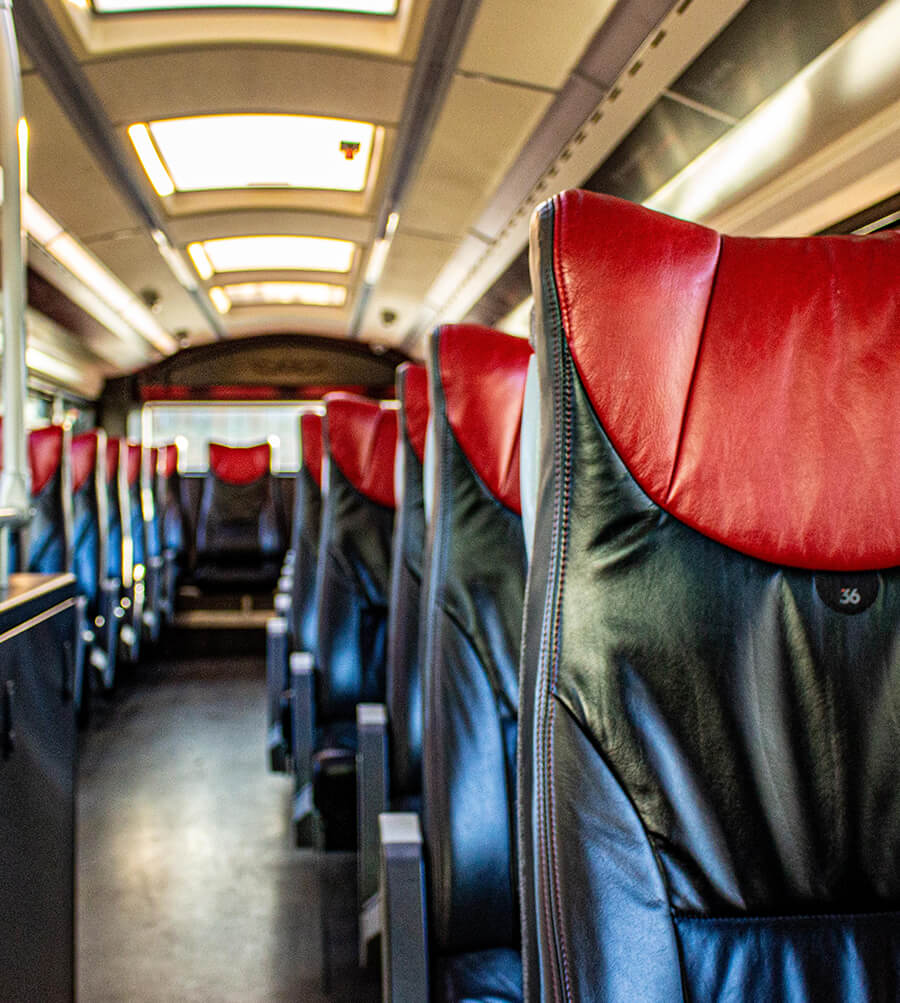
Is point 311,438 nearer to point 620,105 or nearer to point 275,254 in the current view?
point 620,105

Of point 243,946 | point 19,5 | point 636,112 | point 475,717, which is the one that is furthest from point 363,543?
point 19,5

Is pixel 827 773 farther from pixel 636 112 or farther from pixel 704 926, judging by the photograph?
pixel 636 112

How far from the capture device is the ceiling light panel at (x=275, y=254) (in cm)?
727

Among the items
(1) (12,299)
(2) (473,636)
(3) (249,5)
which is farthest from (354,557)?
(3) (249,5)

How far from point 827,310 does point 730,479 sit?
20cm

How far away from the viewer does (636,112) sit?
11.8ft

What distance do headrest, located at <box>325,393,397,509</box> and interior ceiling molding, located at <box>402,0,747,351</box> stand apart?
1.64m

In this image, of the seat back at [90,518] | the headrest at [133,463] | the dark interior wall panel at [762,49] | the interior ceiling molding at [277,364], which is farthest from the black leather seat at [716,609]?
the interior ceiling molding at [277,364]

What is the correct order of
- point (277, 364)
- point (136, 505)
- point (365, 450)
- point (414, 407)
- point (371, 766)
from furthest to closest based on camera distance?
point (277, 364) → point (136, 505) → point (365, 450) → point (414, 407) → point (371, 766)

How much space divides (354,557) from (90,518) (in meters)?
2.35

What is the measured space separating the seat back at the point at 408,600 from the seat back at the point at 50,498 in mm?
2320

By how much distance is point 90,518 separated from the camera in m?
4.49

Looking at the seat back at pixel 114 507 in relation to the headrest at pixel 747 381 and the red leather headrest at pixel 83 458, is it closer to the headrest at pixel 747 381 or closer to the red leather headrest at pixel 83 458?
the red leather headrest at pixel 83 458

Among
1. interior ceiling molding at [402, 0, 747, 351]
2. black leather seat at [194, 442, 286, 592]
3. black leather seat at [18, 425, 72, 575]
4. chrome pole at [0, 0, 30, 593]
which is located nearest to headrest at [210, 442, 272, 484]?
black leather seat at [194, 442, 286, 592]
